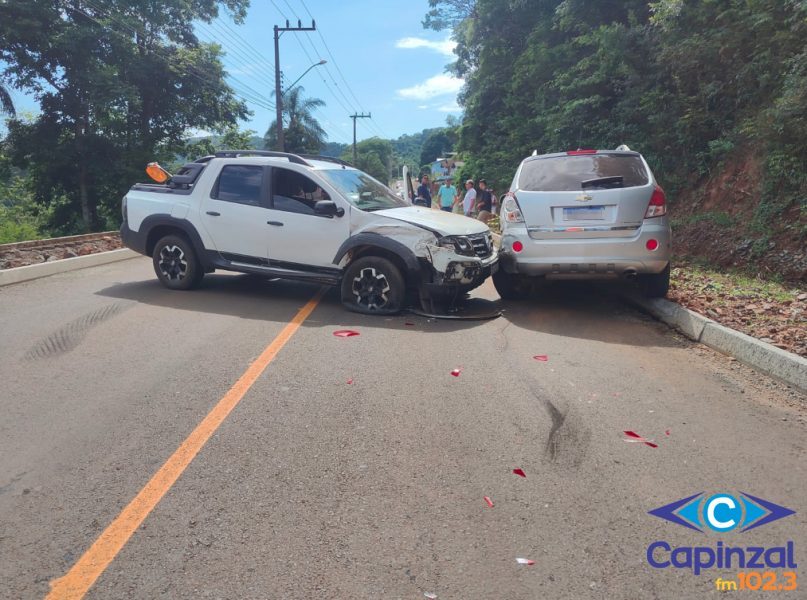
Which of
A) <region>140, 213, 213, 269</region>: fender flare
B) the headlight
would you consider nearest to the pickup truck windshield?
the headlight

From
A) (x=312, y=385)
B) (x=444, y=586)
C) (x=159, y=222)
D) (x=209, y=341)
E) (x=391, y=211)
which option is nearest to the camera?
(x=444, y=586)

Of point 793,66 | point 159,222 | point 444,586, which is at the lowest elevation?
point 444,586

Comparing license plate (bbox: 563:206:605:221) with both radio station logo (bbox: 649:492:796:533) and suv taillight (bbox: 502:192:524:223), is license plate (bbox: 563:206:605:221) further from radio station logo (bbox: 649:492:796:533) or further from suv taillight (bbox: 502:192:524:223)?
radio station logo (bbox: 649:492:796:533)

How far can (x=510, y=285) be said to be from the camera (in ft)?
28.4

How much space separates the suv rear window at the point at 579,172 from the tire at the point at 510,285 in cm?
122

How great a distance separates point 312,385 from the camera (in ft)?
16.7

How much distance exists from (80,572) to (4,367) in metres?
3.59

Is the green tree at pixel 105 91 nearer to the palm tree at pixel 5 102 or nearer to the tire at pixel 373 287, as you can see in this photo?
the palm tree at pixel 5 102

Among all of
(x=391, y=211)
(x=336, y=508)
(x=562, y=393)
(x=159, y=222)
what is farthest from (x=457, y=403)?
(x=159, y=222)

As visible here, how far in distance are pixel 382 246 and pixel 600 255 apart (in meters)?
2.53

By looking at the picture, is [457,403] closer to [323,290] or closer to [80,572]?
[80,572]

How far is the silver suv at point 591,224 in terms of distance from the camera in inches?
292

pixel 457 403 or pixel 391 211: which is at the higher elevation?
pixel 391 211

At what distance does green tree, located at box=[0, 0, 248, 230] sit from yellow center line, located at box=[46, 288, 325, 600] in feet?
89.4
